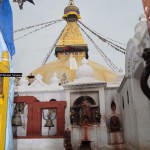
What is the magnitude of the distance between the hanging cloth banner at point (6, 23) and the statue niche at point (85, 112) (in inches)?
206

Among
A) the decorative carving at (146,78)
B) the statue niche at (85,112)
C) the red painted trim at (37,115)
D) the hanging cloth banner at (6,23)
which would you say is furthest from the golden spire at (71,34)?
the decorative carving at (146,78)

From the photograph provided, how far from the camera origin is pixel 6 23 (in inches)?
367

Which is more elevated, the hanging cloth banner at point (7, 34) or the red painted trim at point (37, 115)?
the hanging cloth banner at point (7, 34)

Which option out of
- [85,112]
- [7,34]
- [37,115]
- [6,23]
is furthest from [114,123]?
[6,23]

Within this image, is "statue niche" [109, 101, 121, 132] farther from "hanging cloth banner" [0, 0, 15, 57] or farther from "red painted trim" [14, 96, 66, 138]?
"hanging cloth banner" [0, 0, 15, 57]

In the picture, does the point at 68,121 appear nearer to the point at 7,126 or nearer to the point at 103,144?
the point at 103,144

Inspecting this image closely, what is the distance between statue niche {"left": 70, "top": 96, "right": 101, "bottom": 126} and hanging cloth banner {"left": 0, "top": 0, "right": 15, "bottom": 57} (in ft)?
17.2

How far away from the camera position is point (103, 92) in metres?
13.4

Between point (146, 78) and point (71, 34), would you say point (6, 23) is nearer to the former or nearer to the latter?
point (146, 78)

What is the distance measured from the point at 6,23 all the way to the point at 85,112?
20.7ft

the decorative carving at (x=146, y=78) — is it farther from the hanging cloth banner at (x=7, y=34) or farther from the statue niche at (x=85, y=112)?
the statue niche at (x=85, y=112)

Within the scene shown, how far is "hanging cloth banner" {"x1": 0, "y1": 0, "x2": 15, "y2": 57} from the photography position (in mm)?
9152

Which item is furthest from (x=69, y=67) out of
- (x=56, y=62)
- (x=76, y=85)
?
(x=76, y=85)

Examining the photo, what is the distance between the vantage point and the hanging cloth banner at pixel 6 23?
915cm
